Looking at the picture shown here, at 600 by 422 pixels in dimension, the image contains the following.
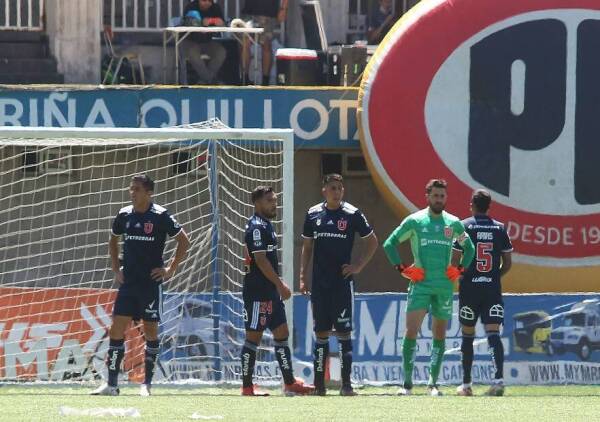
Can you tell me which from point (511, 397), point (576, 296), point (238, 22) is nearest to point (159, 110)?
point (238, 22)

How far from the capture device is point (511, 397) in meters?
12.9

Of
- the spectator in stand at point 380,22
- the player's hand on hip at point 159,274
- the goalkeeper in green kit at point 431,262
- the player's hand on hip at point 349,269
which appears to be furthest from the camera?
the spectator in stand at point 380,22

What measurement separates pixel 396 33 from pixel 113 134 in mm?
4731

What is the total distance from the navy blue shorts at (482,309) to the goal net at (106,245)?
155cm

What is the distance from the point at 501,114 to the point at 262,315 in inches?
230

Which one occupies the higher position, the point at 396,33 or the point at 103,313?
the point at 396,33

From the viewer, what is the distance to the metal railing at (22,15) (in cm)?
2020

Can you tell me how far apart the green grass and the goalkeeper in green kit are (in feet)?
2.03

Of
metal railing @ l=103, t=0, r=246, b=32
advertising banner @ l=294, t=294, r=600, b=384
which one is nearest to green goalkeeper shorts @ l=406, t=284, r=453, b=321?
advertising banner @ l=294, t=294, r=600, b=384

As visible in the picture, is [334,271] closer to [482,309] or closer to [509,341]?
[482,309]

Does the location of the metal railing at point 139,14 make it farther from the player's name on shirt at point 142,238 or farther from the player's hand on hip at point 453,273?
the player's hand on hip at point 453,273

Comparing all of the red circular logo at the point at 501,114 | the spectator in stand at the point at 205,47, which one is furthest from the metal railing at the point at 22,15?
the red circular logo at the point at 501,114

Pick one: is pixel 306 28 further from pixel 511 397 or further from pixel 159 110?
pixel 511 397

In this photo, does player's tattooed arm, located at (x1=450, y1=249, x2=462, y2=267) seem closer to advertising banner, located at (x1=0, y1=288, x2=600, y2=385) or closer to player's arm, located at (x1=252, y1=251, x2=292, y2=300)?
player's arm, located at (x1=252, y1=251, x2=292, y2=300)
